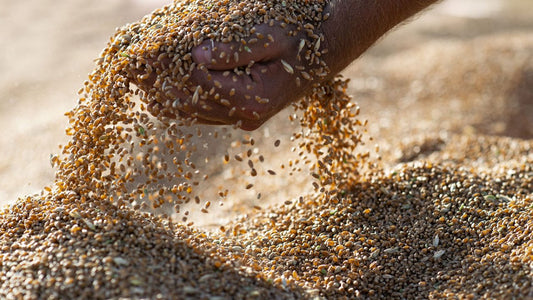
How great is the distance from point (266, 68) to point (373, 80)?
9.39ft

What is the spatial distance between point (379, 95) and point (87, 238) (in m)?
3.07

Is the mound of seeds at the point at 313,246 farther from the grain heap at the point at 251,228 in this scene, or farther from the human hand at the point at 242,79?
the human hand at the point at 242,79

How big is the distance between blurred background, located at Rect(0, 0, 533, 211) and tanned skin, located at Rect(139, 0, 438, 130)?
42.1 inches

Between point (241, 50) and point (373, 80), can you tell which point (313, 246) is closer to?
point (241, 50)

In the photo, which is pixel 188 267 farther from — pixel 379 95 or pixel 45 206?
pixel 379 95

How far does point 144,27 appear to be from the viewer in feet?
6.70

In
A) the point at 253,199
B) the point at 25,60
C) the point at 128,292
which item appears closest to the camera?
the point at 128,292

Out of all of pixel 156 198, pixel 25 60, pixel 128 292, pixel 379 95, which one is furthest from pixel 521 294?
pixel 25 60

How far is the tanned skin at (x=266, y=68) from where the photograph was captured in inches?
73.5

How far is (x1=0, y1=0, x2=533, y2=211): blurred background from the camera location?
11.0 ft

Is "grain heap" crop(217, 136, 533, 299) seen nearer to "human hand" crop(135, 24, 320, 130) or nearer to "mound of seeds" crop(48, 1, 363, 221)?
"mound of seeds" crop(48, 1, 363, 221)

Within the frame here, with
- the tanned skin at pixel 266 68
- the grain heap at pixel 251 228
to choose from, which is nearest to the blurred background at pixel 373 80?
the grain heap at pixel 251 228

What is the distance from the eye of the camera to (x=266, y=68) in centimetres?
192

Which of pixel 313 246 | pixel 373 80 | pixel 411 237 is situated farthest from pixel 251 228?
pixel 373 80
